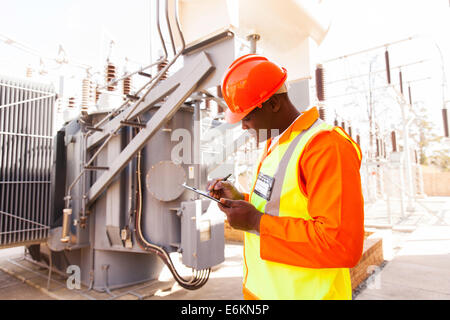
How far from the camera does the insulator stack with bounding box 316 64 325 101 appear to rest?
3.64 m

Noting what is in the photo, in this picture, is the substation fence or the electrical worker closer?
the electrical worker

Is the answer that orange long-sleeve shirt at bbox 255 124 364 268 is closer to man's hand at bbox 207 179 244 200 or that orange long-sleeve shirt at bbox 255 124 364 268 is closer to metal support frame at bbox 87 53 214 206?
man's hand at bbox 207 179 244 200

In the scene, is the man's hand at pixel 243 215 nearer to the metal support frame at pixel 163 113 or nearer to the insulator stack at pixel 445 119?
the metal support frame at pixel 163 113

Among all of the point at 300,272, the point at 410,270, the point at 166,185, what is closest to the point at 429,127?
the point at 410,270

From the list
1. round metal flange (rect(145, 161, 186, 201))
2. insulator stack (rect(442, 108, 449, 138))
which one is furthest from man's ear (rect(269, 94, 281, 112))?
insulator stack (rect(442, 108, 449, 138))

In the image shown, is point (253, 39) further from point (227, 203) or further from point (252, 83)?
point (227, 203)

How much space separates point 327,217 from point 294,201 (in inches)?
7.4

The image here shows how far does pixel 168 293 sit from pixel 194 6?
455 cm

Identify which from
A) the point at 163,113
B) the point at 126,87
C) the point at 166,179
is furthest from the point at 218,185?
the point at 126,87

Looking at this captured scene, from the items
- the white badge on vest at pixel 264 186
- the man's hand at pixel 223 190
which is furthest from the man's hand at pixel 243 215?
the man's hand at pixel 223 190

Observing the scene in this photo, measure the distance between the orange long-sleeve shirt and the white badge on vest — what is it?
0.61 ft

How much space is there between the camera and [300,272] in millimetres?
1263

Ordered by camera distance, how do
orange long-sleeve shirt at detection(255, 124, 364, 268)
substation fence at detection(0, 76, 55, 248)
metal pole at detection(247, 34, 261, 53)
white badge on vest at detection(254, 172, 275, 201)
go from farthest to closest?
substation fence at detection(0, 76, 55, 248) < metal pole at detection(247, 34, 261, 53) < white badge on vest at detection(254, 172, 275, 201) < orange long-sleeve shirt at detection(255, 124, 364, 268)

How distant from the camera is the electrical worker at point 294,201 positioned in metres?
1.12
